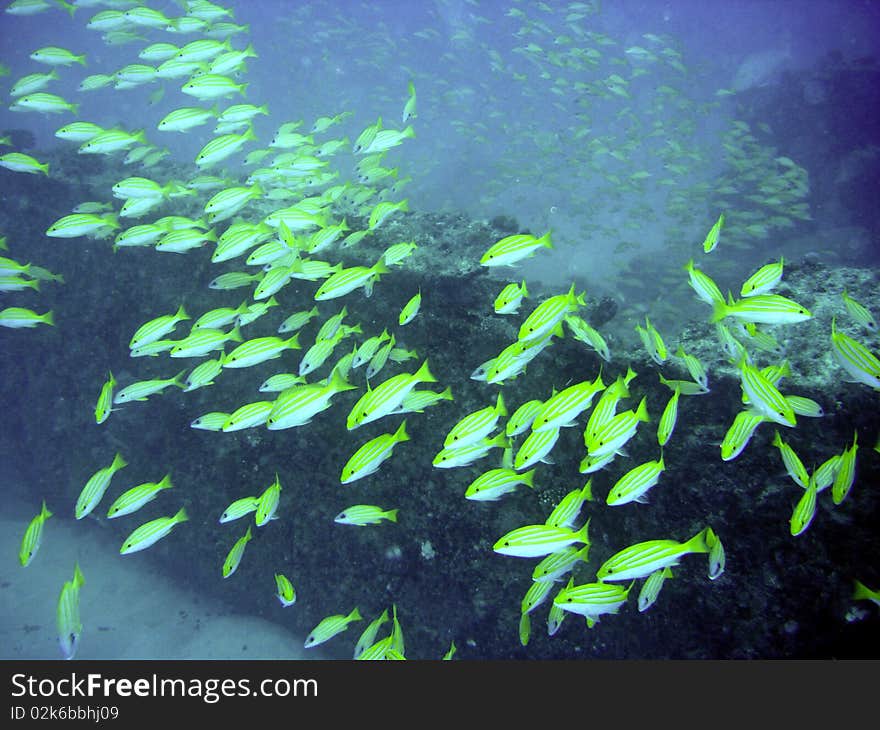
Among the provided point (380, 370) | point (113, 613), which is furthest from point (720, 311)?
point (113, 613)

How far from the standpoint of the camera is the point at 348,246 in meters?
6.25

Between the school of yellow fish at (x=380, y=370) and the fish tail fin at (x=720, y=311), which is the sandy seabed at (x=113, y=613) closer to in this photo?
the school of yellow fish at (x=380, y=370)

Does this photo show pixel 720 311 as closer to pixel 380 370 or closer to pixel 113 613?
pixel 380 370

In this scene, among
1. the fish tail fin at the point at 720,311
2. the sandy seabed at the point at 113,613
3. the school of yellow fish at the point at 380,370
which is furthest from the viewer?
the sandy seabed at the point at 113,613

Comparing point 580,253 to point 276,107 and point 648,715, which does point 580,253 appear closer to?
point 648,715

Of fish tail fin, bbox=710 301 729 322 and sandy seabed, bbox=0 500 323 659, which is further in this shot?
sandy seabed, bbox=0 500 323 659

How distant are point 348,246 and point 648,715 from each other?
6095 millimetres

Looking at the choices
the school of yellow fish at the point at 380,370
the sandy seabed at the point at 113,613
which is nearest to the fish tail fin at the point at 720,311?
the school of yellow fish at the point at 380,370

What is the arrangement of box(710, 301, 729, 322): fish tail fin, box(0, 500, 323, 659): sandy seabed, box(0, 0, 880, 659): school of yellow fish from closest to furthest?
box(0, 0, 880, 659): school of yellow fish, box(710, 301, 729, 322): fish tail fin, box(0, 500, 323, 659): sandy seabed

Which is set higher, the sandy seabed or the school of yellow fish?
the school of yellow fish

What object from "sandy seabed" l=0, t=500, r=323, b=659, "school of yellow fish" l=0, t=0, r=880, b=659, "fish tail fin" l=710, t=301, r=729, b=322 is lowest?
"sandy seabed" l=0, t=500, r=323, b=659

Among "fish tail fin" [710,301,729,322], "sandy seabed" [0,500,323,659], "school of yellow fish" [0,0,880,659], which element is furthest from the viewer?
"sandy seabed" [0,500,323,659]

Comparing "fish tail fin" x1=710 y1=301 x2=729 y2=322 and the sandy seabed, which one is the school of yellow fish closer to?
"fish tail fin" x1=710 y1=301 x2=729 y2=322

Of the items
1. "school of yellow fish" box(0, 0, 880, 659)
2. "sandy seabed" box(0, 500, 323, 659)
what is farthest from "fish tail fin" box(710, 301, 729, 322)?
"sandy seabed" box(0, 500, 323, 659)
